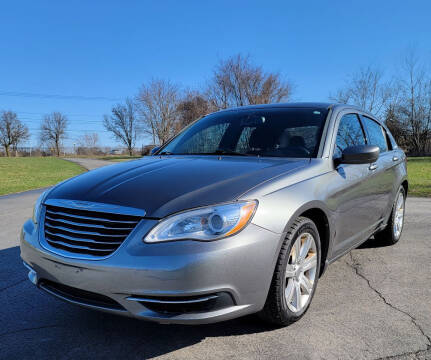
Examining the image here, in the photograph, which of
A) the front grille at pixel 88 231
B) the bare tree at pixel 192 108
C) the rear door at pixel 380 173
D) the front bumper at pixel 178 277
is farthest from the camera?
the bare tree at pixel 192 108

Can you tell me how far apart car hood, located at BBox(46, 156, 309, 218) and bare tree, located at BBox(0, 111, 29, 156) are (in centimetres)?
9812

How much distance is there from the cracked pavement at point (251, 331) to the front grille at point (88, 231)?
67cm

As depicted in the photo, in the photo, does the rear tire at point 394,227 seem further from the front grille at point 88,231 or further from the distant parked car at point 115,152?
the distant parked car at point 115,152

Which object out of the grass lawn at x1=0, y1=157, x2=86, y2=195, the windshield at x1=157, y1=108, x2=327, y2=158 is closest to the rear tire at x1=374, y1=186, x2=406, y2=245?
the windshield at x1=157, y1=108, x2=327, y2=158

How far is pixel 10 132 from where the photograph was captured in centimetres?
8919

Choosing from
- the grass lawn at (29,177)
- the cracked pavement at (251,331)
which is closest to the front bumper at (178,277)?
the cracked pavement at (251,331)

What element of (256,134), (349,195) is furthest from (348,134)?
(256,134)

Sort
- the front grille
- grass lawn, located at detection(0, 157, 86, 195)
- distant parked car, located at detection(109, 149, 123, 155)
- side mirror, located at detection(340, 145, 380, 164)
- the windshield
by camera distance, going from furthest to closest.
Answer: distant parked car, located at detection(109, 149, 123, 155) < grass lawn, located at detection(0, 157, 86, 195) < the windshield < side mirror, located at detection(340, 145, 380, 164) < the front grille

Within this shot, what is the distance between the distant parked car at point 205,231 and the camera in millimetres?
2016

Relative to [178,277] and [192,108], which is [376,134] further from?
[192,108]

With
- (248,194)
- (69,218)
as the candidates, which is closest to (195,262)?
(248,194)

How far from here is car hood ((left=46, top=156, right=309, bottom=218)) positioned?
7.16 feet

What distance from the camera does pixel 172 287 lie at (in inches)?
77.5

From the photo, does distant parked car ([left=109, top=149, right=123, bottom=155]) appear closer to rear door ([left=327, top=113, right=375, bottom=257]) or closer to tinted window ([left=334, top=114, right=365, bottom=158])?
tinted window ([left=334, top=114, right=365, bottom=158])
